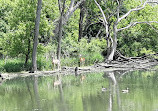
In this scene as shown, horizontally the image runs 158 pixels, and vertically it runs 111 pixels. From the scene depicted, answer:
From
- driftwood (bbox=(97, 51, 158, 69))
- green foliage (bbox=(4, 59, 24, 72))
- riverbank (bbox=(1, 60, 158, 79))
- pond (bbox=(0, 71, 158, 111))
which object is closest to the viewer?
pond (bbox=(0, 71, 158, 111))

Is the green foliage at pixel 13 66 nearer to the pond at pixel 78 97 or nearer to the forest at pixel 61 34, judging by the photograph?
the forest at pixel 61 34

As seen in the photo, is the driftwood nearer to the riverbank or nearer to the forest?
the riverbank

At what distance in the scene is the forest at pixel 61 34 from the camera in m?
25.9

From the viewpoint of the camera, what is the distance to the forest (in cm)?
2585

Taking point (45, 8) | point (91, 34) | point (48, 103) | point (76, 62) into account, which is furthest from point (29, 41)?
point (91, 34)

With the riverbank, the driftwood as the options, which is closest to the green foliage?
the riverbank

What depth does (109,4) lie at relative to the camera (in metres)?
35.6

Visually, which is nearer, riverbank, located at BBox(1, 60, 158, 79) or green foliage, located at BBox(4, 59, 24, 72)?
riverbank, located at BBox(1, 60, 158, 79)

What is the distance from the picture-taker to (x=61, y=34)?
2866cm

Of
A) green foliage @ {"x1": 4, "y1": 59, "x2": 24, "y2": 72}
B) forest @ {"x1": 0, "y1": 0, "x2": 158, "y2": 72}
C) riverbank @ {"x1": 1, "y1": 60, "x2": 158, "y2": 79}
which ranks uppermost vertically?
forest @ {"x1": 0, "y1": 0, "x2": 158, "y2": 72}

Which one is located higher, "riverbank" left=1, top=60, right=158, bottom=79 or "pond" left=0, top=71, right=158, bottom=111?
"riverbank" left=1, top=60, right=158, bottom=79

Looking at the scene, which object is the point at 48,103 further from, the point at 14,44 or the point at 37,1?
the point at 37,1

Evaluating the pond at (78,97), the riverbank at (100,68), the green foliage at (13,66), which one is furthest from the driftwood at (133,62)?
the pond at (78,97)

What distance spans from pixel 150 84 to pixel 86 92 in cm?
422
